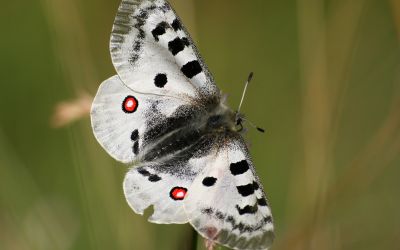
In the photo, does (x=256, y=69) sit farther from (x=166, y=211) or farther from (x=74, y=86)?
(x=166, y=211)

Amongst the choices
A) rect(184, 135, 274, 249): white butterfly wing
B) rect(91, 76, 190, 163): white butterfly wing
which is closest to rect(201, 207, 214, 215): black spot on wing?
rect(184, 135, 274, 249): white butterfly wing

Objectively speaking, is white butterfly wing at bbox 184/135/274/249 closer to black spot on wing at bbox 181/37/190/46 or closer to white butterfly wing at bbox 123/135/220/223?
white butterfly wing at bbox 123/135/220/223

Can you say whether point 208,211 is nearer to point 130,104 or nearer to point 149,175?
point 149,175

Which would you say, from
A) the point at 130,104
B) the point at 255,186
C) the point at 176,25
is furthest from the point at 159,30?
the point at 255,186

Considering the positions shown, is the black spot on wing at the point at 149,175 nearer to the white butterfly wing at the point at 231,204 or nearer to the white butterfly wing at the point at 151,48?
the white butterfly wing at the point at 231,204

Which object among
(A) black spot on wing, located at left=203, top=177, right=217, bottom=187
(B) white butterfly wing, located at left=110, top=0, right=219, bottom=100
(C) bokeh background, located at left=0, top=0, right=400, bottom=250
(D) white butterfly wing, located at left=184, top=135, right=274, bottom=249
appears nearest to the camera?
(D) white butterfly wing, located at left=184, top=135, right=274, bottom=249

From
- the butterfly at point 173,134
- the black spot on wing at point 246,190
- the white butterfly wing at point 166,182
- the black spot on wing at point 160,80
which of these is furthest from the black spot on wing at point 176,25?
the black spot on wing at point 246,190
